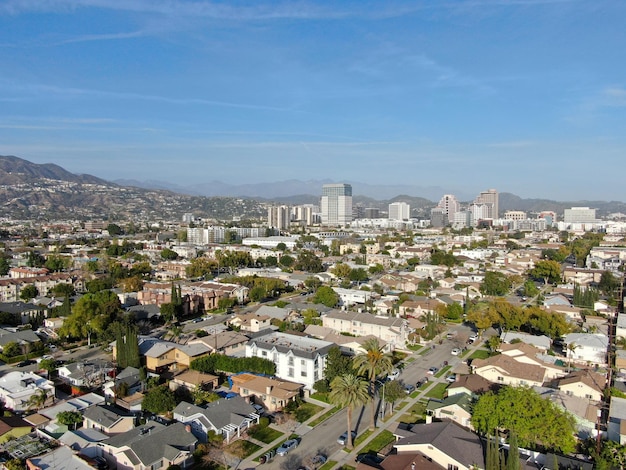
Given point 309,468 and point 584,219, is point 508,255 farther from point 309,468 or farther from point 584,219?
point 584,219

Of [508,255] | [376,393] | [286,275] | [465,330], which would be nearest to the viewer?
[376,393]

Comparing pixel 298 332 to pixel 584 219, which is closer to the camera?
pixel 298 332

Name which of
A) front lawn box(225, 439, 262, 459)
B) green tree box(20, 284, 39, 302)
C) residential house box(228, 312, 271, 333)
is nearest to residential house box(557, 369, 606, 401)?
front lawn box(225, 439, 262, 459)

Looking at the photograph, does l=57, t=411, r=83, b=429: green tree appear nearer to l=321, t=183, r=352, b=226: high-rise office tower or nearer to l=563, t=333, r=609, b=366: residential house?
l=563, t=333, r=609, b=366: residential house

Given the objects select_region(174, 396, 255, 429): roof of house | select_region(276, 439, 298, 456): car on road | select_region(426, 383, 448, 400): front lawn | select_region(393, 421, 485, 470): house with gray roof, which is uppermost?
select_region(393, 421, 485, 470): house with gray roof

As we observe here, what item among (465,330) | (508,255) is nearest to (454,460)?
(465,330)

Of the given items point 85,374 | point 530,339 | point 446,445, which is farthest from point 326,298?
point 446,445
